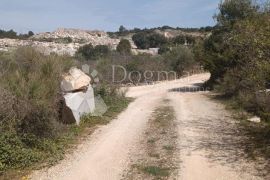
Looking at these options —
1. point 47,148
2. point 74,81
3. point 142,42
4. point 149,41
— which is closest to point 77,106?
point 74,81

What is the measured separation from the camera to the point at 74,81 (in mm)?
14594

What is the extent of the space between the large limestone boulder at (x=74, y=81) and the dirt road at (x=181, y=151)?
1659mm

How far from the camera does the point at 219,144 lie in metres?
10.9

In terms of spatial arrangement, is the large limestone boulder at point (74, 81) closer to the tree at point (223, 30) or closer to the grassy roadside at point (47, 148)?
the grassy roadside at point (47, 148)

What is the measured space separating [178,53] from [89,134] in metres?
29.6

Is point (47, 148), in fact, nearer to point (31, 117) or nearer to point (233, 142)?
point (31, 117)

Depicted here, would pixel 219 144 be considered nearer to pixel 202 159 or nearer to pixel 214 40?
pixel 202 159

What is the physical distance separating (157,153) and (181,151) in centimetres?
57

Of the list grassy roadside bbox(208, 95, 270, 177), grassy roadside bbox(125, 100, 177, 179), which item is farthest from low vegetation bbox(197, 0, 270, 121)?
grassy roadside bbox(125, 100, 177, 179)

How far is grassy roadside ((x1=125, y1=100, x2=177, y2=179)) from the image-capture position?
877cm

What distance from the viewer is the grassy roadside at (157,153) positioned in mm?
8766

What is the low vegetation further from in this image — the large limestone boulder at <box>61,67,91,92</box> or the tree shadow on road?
the large limestone boulder at <box>61,67,91,92</box>

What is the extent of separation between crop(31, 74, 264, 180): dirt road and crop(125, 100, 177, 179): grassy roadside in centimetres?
17

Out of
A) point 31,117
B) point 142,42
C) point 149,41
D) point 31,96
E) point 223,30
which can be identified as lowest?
point 31,117
